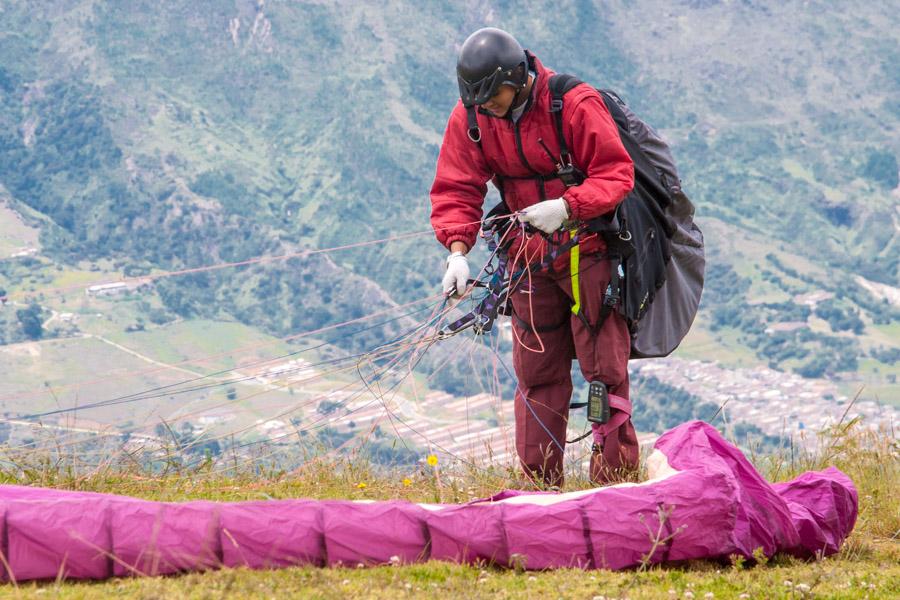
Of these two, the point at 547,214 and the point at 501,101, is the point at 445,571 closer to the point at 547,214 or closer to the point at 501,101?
the point at 547,214

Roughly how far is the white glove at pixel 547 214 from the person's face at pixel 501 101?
1.84 feet

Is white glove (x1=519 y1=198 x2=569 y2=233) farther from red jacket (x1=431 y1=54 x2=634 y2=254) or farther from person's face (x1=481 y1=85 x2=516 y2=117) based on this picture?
person's face (x1=481 y1=85 x2=516 y2=117)

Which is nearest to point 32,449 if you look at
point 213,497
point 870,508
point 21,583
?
point 213,497

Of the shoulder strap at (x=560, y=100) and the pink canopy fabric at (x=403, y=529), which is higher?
the shoulder strap at (x=560, y=100)

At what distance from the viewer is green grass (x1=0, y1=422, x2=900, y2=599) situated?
4.22 m

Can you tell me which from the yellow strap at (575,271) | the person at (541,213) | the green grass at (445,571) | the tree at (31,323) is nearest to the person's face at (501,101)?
the person at (541,213)

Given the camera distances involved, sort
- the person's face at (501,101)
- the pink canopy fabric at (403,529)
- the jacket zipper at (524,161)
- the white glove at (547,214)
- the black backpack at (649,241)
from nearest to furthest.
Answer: the pink canopy fabric at (403,529)
the white glove at (547,214)
the person's face at (501,101)
the jacket zipper at (524,161)
the black backpack at (649,241)

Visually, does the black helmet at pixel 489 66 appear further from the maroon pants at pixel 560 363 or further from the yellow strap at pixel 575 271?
the maroon pants at pixel 560 363

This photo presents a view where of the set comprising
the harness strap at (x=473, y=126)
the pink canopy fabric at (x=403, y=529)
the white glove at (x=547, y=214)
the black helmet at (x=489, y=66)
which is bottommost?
the pink canopy fabric at (x=403, y=529)

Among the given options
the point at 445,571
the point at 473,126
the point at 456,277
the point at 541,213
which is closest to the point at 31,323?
the point at 473,126

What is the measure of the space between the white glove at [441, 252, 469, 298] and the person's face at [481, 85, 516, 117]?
0.78 metres

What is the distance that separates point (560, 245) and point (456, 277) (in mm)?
634

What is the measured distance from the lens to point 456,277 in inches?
229

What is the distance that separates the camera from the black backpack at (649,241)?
239 inches
